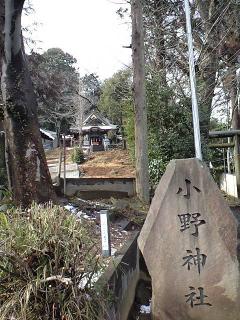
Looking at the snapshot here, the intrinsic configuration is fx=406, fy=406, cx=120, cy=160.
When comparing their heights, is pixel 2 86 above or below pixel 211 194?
above

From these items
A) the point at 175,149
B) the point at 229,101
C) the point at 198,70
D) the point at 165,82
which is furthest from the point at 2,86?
the point at 229,101

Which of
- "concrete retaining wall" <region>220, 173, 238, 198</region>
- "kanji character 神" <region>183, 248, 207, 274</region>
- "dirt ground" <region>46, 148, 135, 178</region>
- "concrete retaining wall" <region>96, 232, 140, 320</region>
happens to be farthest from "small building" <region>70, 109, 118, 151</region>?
"kanji character 神" <region>183, 248, 207, 274</region>

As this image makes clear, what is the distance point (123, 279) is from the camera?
530cm

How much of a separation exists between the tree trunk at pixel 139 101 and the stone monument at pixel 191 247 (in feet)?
22.2

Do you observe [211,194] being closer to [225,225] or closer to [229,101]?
[225,225]

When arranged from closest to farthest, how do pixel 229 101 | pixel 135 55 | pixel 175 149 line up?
pixel 135 55, pixel 175 149, pixel 229 101

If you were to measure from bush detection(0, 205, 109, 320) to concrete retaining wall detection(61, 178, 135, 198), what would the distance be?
386 inches

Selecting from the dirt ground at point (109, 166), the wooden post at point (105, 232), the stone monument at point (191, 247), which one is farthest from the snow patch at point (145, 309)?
the dirt ground at point (109, 166)

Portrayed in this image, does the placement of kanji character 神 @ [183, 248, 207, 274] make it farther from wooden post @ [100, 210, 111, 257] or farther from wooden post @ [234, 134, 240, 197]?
wooden post @ [234, 134, 240, 197]

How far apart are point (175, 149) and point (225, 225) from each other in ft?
32.2

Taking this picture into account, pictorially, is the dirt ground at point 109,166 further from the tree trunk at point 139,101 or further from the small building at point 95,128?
the small building at point 95,128

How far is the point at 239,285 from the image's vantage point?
486cm

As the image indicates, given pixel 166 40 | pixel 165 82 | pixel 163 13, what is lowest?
pixel 165 82

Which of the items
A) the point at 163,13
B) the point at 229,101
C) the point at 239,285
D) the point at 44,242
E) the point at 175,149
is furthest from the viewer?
the point at 229,101
